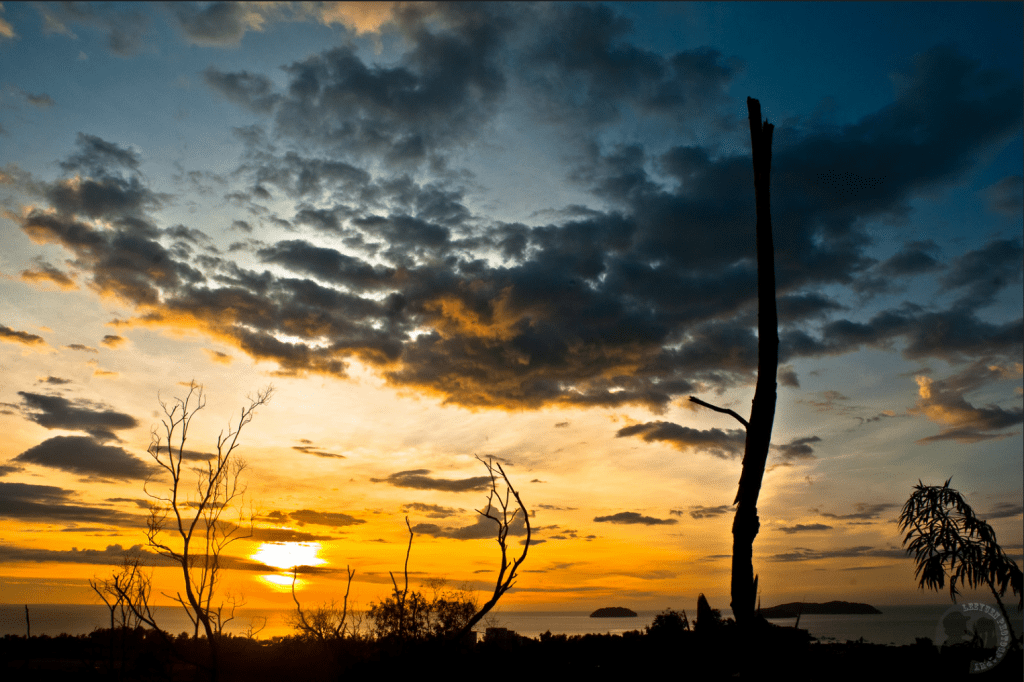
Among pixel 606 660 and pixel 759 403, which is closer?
pixel 759 403

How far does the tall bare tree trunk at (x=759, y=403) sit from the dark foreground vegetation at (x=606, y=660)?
2.26 feet

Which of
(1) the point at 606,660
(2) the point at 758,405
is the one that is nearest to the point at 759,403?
(2) the point at 758,405

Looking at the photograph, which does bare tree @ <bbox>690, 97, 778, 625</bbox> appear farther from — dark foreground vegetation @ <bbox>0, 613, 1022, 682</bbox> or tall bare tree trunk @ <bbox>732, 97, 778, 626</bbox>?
dark foreground vegetation @ <bbox>0, 613, 1022, 682</bbox>

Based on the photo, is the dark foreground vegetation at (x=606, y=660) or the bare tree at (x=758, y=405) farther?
the dark foreground vegetation at (x=606, y=660)

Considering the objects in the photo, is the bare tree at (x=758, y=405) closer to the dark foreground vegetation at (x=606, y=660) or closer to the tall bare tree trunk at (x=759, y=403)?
the tall bare tree trunk at (x=759, y=403)

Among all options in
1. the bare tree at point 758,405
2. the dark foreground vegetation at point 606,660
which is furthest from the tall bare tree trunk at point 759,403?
the dark foreground vegetation at point 606,660

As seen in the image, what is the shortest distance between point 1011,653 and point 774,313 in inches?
416

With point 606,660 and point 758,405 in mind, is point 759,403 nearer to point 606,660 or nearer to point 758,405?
point 758,405

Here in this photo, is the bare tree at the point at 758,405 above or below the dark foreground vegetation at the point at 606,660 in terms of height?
above

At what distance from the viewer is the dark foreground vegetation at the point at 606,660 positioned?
13047 millimetres

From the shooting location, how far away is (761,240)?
7.71 metres

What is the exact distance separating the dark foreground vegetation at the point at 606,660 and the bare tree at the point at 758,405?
2.37ft

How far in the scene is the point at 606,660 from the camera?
814 inches

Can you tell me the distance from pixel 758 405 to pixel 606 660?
16920 millimetres
